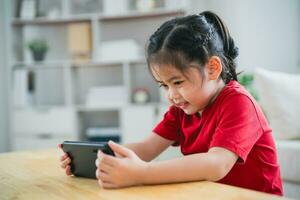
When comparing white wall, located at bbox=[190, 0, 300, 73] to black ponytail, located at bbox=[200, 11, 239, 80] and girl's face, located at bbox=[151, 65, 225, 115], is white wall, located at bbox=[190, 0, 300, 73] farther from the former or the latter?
girl's face, located at bbox=[151, 65, 225, 115]

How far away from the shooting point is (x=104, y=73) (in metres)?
3.61

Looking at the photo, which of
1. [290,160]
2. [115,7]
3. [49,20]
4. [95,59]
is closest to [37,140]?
[95,59]

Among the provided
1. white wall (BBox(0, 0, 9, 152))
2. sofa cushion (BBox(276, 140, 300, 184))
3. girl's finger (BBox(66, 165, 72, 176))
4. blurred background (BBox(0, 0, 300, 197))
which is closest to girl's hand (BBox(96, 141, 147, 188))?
girl's finger (BBox(66, 165, 72, 176))

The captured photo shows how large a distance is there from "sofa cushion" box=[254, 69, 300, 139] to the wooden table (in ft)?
4.10

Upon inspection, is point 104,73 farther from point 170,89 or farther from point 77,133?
point 170,89

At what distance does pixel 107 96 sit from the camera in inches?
133

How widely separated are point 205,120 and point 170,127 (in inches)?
6.9

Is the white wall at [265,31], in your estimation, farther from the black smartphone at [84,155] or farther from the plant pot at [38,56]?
the black smartphone at [84,155]

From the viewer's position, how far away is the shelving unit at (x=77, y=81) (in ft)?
10.8

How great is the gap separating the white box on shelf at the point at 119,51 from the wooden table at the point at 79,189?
238 centimetres

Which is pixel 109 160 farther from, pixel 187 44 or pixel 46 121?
pixel 46 121

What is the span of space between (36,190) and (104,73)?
2.88m

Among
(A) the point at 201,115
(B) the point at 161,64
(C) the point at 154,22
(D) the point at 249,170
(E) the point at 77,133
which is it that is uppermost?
Answer: (C) the point at 154,22

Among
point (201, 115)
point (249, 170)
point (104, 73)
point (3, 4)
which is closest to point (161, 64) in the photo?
point (201, 115)
